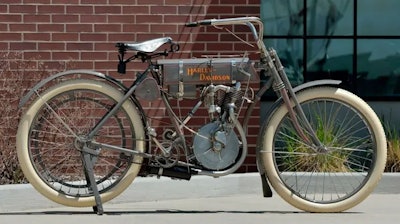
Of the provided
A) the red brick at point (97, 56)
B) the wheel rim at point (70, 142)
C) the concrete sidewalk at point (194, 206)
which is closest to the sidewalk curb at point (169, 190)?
the concrete sidewalk at point (194, 206)

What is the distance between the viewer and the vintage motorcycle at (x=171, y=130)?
293 inches

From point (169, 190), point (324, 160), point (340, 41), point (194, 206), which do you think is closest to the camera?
point (324, 160)

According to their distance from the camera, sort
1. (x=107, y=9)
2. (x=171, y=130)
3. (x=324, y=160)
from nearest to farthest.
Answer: (x=171, y=130)
(x=324, y=160)
(x=107, y=9)

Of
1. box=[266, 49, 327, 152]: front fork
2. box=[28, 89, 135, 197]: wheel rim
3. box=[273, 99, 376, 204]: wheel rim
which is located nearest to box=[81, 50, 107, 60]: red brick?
box=[28, 89, 135, 197]: wheel rim

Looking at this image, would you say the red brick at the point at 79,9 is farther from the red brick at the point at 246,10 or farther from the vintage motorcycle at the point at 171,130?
the vintage motorcycle at the point at 171,130

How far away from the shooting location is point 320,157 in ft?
26.1

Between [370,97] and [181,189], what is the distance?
424cm

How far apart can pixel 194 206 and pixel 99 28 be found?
2325mm

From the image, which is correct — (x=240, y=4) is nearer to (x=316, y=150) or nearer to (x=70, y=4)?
(x=70, y=4)

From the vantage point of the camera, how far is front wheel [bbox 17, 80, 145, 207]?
24.4 feet

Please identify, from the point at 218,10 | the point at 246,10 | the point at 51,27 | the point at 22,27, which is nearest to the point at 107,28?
the point at 51,27

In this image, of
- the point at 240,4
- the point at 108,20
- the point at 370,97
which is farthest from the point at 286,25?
the point at 108,20

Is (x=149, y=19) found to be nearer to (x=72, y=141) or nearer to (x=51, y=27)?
(x=51, y=27)

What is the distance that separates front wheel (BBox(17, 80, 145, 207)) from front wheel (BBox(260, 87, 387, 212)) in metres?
1.02
